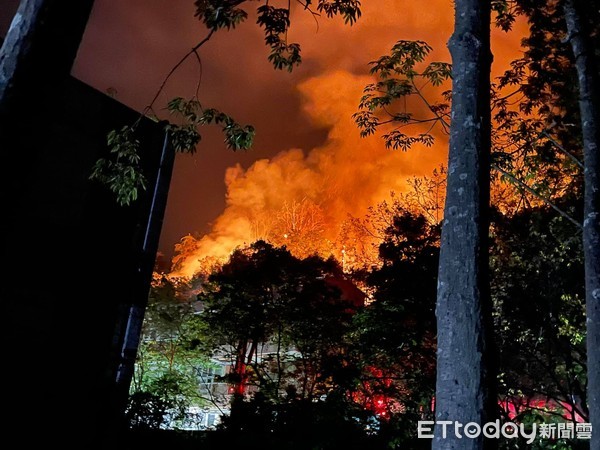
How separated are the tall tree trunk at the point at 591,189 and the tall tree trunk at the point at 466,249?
104 inches

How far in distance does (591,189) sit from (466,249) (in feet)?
11.0


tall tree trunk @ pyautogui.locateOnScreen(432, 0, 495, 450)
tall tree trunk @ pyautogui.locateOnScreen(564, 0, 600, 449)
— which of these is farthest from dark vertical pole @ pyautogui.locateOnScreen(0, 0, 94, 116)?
tall tree trunk @ pyautogui.locateOnScreen(564, 0, 600, 449)

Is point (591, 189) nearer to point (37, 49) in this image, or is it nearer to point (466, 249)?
point (466, 249)

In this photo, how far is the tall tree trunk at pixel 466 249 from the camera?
3330mm

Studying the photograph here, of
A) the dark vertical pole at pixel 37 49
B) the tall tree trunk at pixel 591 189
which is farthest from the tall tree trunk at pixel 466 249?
the dark vertical pole at pixel 37 49

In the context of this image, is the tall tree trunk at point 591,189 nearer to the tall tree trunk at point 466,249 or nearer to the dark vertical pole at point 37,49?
the tall tree trunk at point 466,249

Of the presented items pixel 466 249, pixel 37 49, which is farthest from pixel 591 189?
pixel 37 49

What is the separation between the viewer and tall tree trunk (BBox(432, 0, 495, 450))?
→ 3.33m

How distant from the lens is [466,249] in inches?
144

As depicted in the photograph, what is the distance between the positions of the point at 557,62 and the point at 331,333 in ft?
29.4

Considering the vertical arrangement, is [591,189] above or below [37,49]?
above

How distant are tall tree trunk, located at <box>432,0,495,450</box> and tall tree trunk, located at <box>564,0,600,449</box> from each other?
2646 mm

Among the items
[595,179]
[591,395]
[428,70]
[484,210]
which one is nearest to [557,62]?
[428,70]

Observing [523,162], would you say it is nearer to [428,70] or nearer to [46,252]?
[428,70]
